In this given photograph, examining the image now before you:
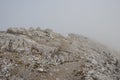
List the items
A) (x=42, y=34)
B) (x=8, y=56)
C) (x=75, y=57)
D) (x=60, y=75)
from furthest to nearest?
(x=42, y=34), (x=75, y=57), (x=8, y=56), (x=60, y=75)

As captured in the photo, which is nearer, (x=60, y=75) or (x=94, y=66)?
(x=60, y=75)

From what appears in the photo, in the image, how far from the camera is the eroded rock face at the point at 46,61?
28.9 meters

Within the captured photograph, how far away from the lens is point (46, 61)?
33.5m

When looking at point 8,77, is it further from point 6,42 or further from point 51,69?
point 6,42

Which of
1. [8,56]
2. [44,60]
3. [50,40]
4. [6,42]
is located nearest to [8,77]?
[8,56]

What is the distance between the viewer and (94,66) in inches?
1302

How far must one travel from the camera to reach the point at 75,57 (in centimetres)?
3809

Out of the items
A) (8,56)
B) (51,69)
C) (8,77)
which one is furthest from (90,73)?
(8,56)

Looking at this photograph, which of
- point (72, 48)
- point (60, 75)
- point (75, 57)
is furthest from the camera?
point (72, 48)

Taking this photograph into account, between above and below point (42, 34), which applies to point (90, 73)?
below

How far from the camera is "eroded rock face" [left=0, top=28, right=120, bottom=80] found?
94.7ft

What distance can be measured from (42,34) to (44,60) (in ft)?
43.9

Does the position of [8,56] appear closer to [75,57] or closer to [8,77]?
[8,77]

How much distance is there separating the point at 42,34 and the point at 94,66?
18.0m
